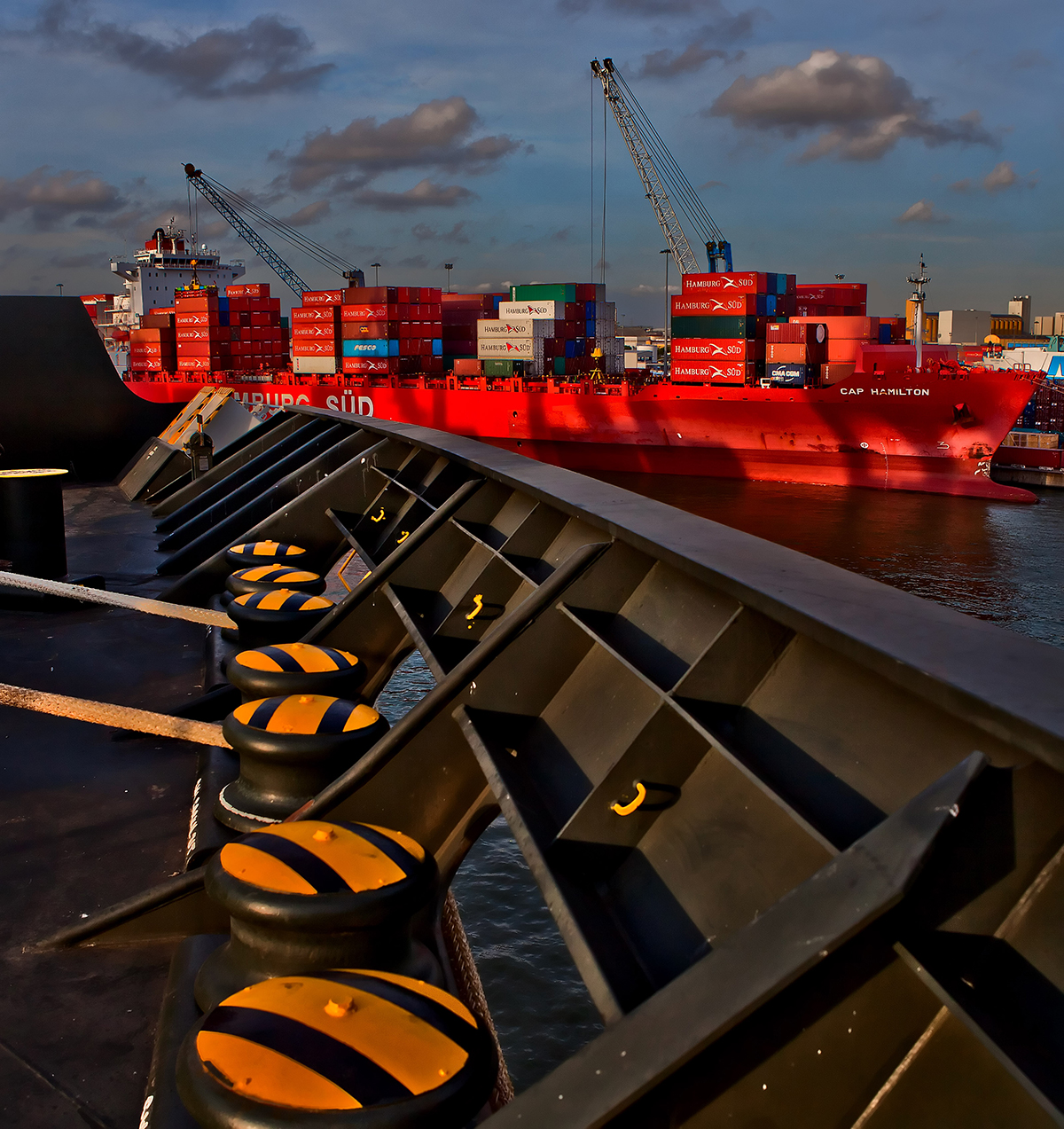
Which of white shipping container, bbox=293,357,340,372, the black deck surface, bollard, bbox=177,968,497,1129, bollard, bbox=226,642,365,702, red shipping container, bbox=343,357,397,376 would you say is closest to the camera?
bollard, bbox=177,968,497,1129

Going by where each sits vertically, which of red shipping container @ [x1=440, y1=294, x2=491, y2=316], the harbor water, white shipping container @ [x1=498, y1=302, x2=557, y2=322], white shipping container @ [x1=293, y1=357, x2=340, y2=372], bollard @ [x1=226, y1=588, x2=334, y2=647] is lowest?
the harbor water

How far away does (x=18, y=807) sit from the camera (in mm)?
3535

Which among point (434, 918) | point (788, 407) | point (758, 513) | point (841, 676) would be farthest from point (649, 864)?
point (788, 407)

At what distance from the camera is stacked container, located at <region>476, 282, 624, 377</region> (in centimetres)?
4644

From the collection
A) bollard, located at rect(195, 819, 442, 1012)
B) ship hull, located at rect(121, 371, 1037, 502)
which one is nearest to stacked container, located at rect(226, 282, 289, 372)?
ship hull, located at rect(121, 371, 1037, 502)

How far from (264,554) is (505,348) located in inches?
1654

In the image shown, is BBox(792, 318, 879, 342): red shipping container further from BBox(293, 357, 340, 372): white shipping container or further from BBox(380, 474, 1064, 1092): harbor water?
BBox(293, 357, 340, 372): white shipping container

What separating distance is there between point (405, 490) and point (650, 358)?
11590cm

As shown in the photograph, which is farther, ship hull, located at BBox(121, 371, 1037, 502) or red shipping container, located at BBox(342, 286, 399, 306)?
red shipping container, located at BBox(342, 286, 399, 306)

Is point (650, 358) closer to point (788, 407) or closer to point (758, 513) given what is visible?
point (788, 407)

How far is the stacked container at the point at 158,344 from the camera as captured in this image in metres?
57.8

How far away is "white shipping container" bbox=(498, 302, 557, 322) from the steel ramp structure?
148ft

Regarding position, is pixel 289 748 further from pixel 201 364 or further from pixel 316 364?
pixel 201 364

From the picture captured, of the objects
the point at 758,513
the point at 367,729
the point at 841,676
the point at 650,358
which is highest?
the point at 650,358
